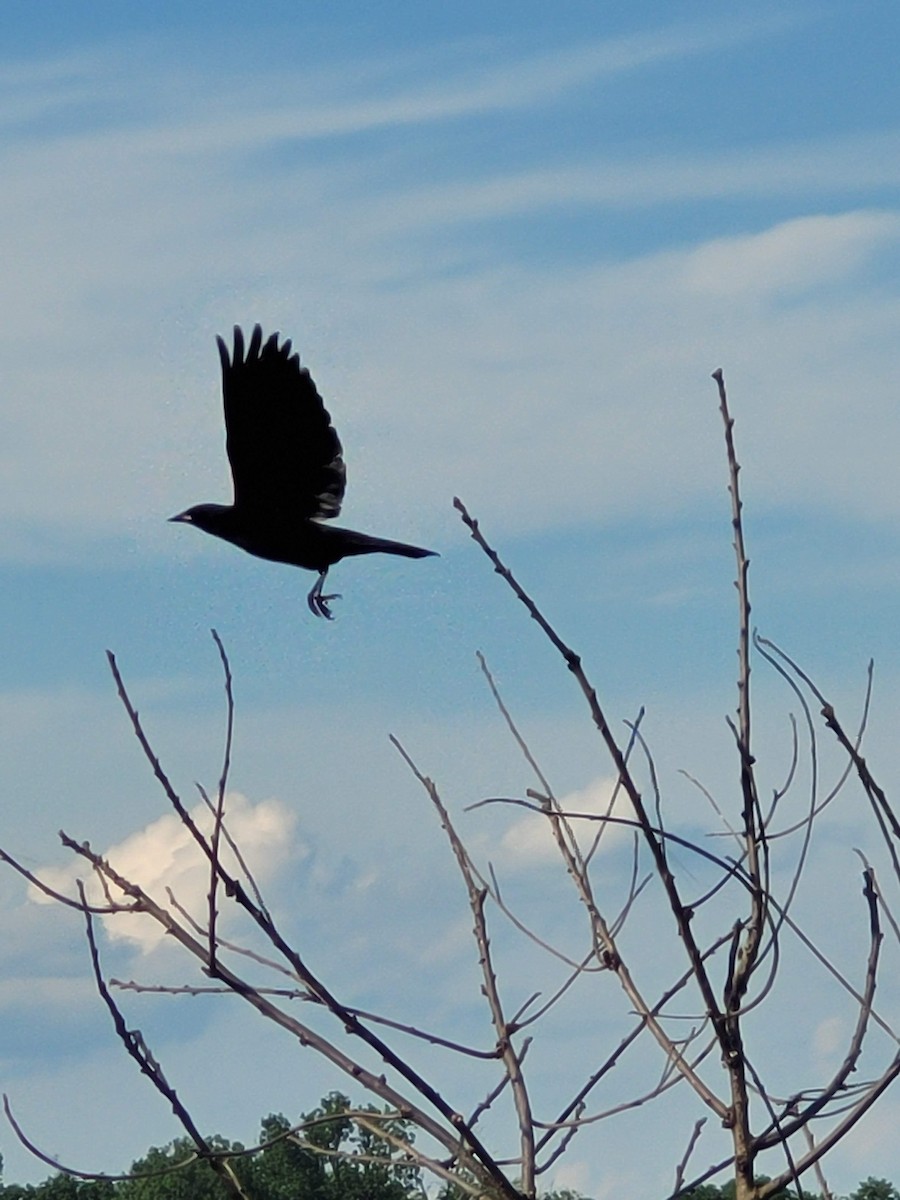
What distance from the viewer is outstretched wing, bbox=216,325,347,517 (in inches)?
296

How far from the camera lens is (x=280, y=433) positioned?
755 cm

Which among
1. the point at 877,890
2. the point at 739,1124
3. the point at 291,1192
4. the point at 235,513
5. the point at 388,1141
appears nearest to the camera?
the point at 739,1124

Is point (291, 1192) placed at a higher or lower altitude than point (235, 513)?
higher

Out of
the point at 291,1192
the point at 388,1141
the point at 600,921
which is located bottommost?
the point at 388,1141

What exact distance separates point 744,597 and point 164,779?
126 centimetres

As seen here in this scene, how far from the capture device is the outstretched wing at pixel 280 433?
752 centimetres

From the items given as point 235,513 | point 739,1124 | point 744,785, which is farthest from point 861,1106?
point 235,513

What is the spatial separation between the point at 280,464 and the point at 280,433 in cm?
13

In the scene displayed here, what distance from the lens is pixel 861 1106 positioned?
3479 mm

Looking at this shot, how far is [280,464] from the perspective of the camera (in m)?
7.54

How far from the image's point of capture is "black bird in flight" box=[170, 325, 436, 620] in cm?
741

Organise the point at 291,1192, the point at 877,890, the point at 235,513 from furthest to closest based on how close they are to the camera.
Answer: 1. the point at 291,1192
2. the point at 235,513
3. the point at 877,890

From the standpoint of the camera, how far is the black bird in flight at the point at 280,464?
292 inches

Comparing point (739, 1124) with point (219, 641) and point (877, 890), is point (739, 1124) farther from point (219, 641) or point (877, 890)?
point (219, 641)
